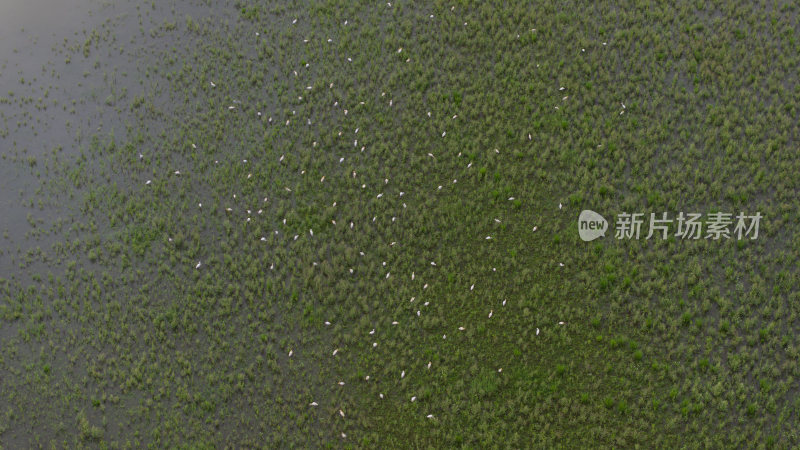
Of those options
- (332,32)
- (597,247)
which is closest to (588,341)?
(597,247)

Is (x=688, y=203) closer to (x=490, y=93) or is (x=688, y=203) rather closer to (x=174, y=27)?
(x=490, y=93)

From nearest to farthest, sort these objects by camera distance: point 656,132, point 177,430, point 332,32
Answer: point 177,430, point 656,132, point 332,32

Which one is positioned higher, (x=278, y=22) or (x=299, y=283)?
(x=278, y=22)

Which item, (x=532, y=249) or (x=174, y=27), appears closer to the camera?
(x=532, y=249)

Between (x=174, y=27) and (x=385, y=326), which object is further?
(x=174, y=27)

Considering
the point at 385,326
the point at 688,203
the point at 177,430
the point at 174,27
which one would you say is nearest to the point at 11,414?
the point at 177,430

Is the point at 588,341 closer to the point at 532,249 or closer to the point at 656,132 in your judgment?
the point at 532,249

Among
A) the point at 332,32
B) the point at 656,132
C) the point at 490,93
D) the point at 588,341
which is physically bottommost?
the point at 588,341

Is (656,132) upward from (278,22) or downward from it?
downward

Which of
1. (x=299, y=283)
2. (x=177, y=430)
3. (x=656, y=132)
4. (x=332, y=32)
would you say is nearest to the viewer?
(x=177, y=430)
